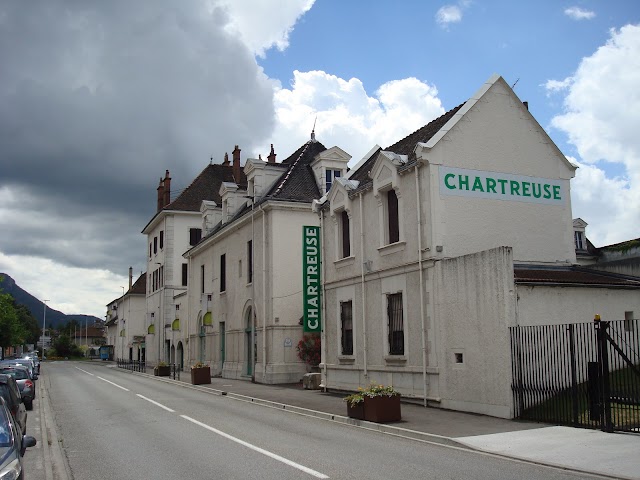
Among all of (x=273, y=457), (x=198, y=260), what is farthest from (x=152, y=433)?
(x=198, y=260)

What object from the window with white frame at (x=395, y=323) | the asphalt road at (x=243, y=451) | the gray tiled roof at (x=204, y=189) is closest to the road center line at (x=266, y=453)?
the asphalt road at (x=243, y=451)

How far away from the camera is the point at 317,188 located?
33219 mm

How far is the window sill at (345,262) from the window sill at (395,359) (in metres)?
4.13

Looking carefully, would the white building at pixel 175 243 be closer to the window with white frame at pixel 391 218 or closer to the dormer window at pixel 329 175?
the dormer window at pixel 329 175

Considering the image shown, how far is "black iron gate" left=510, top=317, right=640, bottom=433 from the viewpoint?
12.8m

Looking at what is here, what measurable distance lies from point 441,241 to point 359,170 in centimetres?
788

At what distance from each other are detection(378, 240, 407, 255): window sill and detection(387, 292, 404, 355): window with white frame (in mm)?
1370

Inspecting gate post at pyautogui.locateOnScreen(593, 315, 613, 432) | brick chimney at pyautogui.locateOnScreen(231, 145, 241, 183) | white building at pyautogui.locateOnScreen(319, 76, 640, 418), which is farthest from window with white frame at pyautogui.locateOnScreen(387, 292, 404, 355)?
brick chimney at pyautogui.locateOnScreen(231, 145, 241, 183)

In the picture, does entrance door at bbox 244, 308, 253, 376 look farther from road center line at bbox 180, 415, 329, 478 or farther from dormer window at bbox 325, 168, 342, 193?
road center line at bbox 180, 415, 329, 478

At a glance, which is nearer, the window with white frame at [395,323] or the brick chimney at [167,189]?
the window with white frame at [395,323]

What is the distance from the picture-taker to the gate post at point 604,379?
1240 centimetres

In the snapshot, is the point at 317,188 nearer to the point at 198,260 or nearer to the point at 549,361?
the point at 198,260

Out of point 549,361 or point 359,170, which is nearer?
point 549,361

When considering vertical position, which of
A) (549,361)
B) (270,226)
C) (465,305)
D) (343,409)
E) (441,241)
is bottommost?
(343,409)
